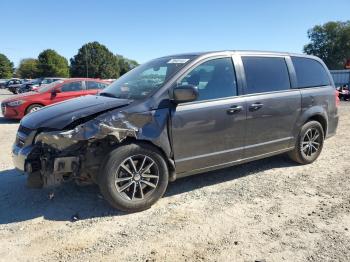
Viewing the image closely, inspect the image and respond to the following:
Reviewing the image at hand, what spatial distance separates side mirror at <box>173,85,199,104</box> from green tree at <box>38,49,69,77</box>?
8879 cm

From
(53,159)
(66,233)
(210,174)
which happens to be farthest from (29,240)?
(210,174)

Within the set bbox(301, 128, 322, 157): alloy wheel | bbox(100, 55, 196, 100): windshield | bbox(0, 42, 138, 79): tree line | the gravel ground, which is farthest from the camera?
bbox(0, 42, 138, 79): tree line

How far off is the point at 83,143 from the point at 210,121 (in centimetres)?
163

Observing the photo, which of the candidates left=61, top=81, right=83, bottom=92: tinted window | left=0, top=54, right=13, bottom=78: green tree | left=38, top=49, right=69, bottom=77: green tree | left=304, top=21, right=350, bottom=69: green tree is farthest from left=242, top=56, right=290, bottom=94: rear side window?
left=0, top=54, right=13, bottom=78: green tree

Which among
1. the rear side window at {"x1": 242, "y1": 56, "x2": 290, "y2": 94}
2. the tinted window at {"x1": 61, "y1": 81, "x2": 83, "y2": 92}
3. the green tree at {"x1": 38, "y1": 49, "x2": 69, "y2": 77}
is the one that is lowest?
the tinted window at {"x1": 61, "y1": 81, "x2": 83, "y2": 92}

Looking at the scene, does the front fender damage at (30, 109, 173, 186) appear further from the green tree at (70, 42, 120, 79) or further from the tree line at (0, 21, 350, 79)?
the green tree at (70, 42, 120, 79)

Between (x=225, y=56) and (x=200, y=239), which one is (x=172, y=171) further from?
(x=225, y=56)

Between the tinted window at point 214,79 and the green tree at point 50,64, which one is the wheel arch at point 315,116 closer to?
the tinted window at point 214,79

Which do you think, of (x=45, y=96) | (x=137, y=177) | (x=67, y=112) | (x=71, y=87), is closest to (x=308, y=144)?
(x=137, y=177)

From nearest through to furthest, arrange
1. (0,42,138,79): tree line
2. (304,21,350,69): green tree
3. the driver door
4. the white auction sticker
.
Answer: the driver door → the white auction sticker → (0,42,138,79): tree line → (304,21,350,69): green tree

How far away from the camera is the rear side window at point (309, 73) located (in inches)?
243

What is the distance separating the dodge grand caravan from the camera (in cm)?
422

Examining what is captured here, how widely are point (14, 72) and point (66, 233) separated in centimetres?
12387

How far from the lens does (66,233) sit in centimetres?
395
